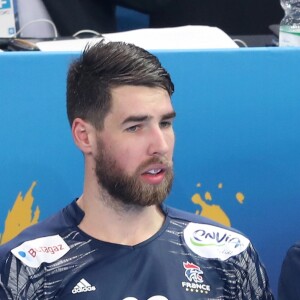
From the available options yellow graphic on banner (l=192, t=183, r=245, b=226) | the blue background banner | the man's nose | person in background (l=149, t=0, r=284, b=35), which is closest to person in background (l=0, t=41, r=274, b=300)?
the man's nose

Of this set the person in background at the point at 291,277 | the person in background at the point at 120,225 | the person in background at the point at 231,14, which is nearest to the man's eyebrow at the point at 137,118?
the person in background at the point at 120,225

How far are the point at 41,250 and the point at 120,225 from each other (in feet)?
0.50

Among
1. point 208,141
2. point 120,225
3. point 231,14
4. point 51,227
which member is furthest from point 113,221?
point 231,14

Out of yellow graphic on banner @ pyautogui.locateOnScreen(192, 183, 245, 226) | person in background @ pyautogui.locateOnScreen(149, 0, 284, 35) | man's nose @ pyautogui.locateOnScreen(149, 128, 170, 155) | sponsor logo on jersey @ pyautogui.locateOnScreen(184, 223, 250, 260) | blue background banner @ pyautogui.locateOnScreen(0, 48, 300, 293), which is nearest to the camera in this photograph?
man's nose @ pyautogui.locateOnScreen(149, 128, 170, 155)

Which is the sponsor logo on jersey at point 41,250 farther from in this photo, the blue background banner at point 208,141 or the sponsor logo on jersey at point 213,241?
the blue background banner at point 208,141

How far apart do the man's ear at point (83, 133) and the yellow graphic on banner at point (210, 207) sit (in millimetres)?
552

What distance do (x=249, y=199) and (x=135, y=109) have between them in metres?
0.67

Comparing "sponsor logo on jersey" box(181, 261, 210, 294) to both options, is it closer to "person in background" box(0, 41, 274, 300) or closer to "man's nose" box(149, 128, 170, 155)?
"person in background" box(0, 41, 274, 300)

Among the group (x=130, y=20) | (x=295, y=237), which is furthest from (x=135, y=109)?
(x=130, y=20)

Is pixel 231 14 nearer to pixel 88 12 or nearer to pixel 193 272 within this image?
pixel 88 12

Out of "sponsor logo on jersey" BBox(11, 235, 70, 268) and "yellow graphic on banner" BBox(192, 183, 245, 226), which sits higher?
"sponsor logo on jersey" BBox(11, 235, 70, 268)

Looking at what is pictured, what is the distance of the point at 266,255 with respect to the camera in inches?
78.9

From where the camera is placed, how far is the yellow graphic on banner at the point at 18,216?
1795mm

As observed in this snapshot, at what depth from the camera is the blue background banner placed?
1.76 meters
